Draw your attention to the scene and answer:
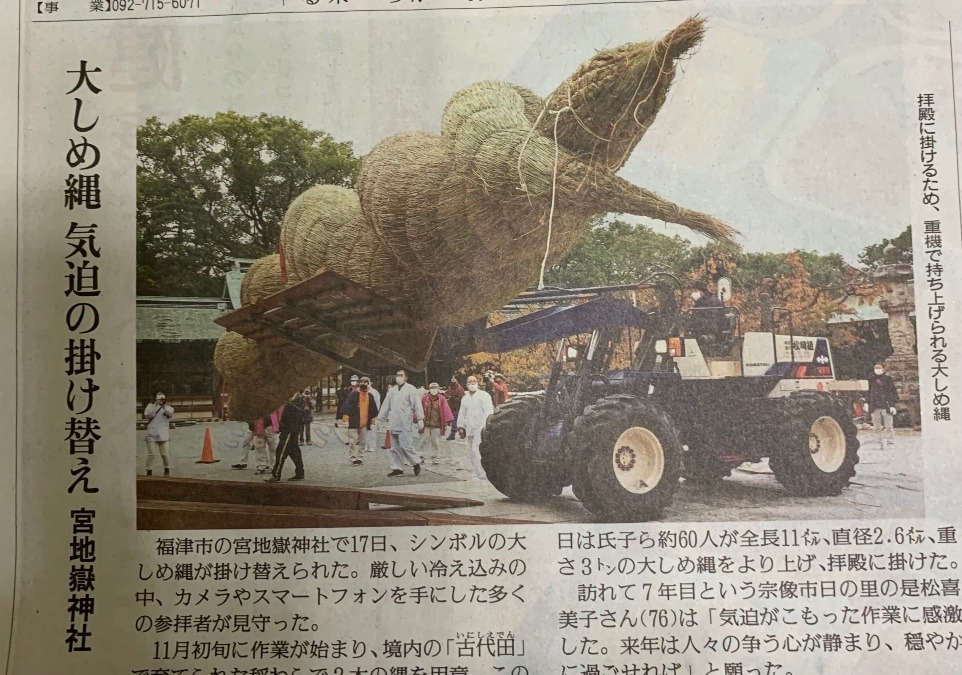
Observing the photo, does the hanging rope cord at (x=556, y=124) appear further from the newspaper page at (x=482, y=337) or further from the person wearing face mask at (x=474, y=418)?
the person wearing face mask at (x=474, y=418)

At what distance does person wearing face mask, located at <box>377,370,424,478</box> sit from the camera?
8.29 feet

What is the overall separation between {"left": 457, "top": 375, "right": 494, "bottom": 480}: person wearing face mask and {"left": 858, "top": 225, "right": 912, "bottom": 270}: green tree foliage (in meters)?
1.61

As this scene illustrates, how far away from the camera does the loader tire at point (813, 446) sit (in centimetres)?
251

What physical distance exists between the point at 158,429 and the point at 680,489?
80.3 inches

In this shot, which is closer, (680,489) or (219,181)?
(680,489)

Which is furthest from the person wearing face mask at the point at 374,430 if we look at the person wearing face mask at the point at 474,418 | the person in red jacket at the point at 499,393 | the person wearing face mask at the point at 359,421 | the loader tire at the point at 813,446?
the loader tire at the point at 813,446

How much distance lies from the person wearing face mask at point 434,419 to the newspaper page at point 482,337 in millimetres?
19

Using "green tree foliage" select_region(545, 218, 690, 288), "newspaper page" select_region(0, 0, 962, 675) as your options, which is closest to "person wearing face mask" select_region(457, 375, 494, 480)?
"newspaper page" select_region(0, 0, 962, 675)

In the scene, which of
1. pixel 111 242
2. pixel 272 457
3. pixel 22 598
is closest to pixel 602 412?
pixel 272 457

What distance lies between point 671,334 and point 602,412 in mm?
431

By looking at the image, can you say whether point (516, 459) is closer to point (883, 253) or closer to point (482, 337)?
point (482, 337)

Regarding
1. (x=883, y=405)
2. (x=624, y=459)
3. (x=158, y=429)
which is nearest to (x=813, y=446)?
(x=883, y=405)

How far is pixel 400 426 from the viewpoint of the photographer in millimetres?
2527

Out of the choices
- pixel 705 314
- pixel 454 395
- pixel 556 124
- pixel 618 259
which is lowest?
pixel 454 395
